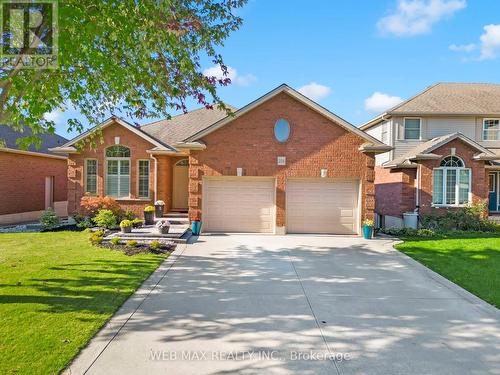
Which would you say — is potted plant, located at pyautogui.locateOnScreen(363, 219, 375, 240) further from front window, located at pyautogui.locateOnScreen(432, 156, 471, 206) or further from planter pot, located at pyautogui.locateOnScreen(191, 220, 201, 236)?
planter pot, located at pyautogui.locateOnScreen(191, 220, 201, 236)

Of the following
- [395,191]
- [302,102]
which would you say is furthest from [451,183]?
[302,102]

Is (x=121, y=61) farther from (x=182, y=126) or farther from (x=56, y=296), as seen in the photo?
(x=182, y=126)

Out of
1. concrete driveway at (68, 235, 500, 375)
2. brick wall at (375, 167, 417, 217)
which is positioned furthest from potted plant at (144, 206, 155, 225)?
brick wall at (375, 167, 417, 217)

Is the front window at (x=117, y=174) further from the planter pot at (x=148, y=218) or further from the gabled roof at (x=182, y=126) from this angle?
the gabled roof at (x=182, y=126)

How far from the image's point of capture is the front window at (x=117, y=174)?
1669 centimetres

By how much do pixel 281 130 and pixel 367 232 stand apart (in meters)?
5.78

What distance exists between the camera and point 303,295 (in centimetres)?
686

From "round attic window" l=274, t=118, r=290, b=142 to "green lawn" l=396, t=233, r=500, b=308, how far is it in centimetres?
640

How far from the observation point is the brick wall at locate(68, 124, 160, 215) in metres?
16.5

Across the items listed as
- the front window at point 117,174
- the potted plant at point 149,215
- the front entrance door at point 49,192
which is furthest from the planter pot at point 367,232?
the front entrance door at point 49,192

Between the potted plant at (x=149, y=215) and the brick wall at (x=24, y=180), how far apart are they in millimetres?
8596

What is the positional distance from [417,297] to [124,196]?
14.2m

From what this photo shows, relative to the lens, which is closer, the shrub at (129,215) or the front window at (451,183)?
the shrub at (129,215)

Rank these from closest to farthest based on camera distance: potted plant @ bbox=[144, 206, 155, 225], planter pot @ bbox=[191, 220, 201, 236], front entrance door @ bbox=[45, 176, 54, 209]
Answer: planter pot @ bbox=[191, 220, 201, 236]
potted plant @ bbox=[144, 206, 155, 225]
front entrance door @ bbox=[45, 176, 54, 209]
